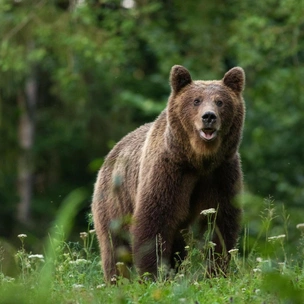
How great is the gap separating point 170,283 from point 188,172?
1.72m

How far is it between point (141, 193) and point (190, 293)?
92.5 inches

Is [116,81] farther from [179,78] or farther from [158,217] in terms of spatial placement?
[158,217]

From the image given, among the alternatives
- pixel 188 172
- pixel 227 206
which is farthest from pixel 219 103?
pixel 227 206

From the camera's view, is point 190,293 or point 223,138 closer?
point 190,293

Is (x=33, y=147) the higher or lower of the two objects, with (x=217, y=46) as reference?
lower

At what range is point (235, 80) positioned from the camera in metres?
8.05

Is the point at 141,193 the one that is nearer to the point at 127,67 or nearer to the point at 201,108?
the point at 201,108

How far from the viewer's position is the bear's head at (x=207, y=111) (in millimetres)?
7559

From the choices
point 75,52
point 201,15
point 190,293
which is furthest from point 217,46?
point 190,293

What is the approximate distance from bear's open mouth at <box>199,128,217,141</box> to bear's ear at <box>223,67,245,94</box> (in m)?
0.62

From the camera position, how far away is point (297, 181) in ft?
66.5

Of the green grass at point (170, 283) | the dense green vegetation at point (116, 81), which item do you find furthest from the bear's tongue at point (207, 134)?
the dense green vegetation at point (116, 81)

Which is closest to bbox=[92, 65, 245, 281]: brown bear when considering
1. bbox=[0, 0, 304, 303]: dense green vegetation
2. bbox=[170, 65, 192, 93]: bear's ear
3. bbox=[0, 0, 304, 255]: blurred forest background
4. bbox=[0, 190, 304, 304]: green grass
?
bbox=[170, 65, 192, 93]: bear's ear

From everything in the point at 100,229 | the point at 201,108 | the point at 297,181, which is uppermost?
the point at 201,108
